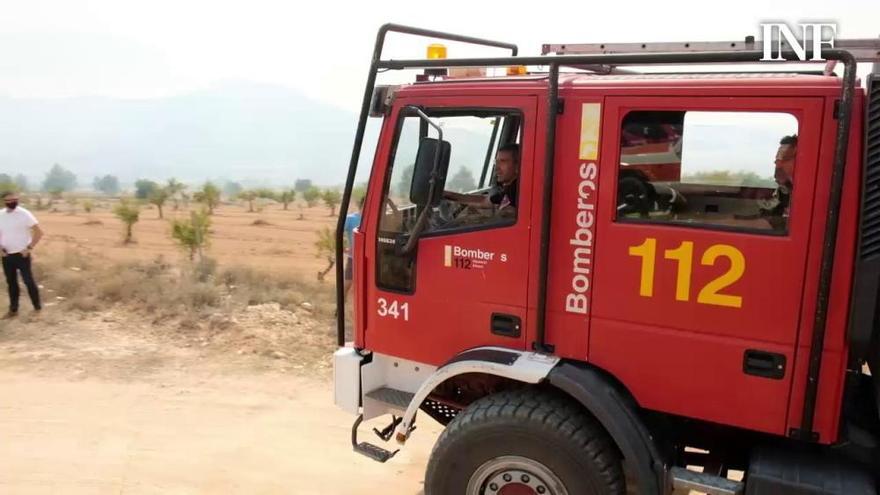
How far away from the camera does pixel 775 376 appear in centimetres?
309

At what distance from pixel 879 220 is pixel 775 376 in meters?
0.77

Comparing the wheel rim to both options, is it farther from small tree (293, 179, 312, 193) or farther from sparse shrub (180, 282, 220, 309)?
small tree (293, 179, 312, 193)

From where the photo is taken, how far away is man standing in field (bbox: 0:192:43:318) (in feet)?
28.7

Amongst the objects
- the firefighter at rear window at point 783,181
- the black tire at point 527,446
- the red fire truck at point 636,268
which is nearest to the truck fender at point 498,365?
the red fire truck at point 636,268

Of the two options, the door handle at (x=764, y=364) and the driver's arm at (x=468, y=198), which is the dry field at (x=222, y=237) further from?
the door handle at (x=764, y=364)

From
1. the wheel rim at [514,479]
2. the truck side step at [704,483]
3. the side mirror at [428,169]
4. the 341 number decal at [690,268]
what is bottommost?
the wheel rim at [514,479]

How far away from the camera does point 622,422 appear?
127 inches

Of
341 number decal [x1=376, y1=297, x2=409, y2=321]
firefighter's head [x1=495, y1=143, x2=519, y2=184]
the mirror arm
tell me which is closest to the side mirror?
the mirror arm

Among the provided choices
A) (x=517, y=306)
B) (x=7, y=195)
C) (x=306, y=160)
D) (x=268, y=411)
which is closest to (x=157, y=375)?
(x=268, y=411)

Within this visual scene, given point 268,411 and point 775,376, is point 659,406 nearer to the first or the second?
point 775,376

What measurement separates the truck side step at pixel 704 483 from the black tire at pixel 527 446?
0.82 feet

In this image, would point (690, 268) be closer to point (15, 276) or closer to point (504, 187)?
point (504, 187)

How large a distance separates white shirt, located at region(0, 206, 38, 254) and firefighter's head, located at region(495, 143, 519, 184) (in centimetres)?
742

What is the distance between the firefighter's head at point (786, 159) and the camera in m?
2.99
